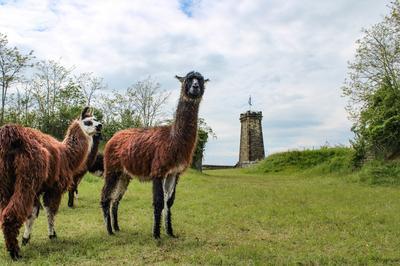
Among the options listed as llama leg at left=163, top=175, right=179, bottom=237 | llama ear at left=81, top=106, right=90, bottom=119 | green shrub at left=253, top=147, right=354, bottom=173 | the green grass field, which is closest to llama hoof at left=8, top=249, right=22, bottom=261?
the green grass field

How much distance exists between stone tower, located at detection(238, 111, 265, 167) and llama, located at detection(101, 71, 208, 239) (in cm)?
3520

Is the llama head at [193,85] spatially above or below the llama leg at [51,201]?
above

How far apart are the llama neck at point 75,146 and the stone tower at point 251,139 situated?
35.6 m

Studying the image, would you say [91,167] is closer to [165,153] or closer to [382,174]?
[165,153]

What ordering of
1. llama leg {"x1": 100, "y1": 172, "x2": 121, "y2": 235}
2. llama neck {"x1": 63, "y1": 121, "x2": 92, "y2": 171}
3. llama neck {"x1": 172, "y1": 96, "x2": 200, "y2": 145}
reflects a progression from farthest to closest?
llama leg {"x1": 100, "y1": 172, "x2": 121, "y2": 235}, llama neck {"x1": 63, "y1": 121, "x2": 92, "y2": 171}, llama neck {"x1": 172, "y1": 96, "x2": 200, "y2": 145}

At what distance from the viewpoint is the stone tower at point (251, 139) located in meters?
43.2

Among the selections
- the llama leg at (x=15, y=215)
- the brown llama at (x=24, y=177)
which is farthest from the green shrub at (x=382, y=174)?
the llama leg at (x=15, y=215)

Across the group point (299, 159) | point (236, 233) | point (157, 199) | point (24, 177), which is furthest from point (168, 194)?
point (299, 159)

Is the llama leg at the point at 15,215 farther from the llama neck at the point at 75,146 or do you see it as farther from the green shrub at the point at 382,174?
the green shrub at the point at 382,174

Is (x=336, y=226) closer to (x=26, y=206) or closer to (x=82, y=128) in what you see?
(x=82, y=128)

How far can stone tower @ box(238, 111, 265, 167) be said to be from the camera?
43188 mm

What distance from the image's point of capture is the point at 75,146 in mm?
7652

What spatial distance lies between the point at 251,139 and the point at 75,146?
3656 cm

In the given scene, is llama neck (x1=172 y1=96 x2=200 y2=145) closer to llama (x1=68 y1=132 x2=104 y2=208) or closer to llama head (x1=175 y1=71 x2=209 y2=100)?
llama head (x1=175 y1=71 x2=209 y2=100)
